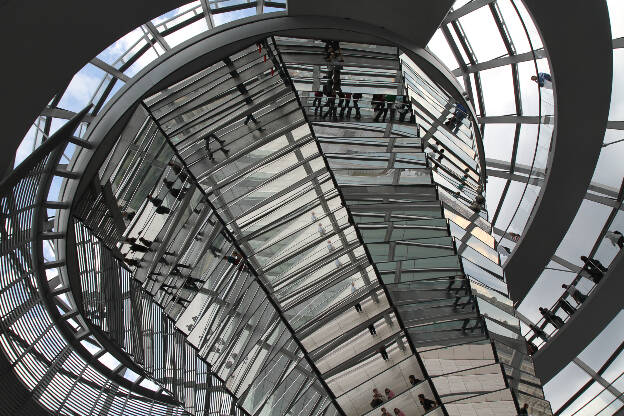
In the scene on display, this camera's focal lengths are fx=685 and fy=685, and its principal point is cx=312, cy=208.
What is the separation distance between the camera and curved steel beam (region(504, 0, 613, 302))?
52.1 feet

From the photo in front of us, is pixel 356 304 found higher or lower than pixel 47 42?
lower

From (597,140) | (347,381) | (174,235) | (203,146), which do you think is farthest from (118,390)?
(597,140)

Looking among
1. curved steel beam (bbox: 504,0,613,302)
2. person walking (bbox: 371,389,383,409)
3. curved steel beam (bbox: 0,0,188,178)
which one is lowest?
person walking (bbox: 371,389,383,409)

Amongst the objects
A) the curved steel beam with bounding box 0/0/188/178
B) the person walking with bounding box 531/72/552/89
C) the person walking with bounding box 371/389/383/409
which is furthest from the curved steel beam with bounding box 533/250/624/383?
the curved steel beam with bounding box 0/0/188/178

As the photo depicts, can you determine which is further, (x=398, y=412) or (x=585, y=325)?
(x=585, y=325)

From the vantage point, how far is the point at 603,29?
52.7 ft

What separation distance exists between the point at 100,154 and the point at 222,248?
364 centimetres

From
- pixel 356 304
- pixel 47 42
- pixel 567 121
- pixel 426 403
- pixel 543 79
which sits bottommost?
pixel 426 403

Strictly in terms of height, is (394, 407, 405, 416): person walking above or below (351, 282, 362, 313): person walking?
below

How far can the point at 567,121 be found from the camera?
18.8 meters

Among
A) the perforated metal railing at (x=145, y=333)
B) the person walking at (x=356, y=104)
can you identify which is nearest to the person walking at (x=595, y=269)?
the person walking at (x=356, y=104)

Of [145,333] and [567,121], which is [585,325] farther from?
[145,333]

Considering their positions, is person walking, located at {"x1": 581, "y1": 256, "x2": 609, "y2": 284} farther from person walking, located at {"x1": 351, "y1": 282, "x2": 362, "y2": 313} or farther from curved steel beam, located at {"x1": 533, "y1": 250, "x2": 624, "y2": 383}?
person walking, located at {"x1": 351, "y1": 282, "x2": 362, "y2": 313}

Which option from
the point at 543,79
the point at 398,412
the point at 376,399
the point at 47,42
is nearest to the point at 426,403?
the point at 398,412
